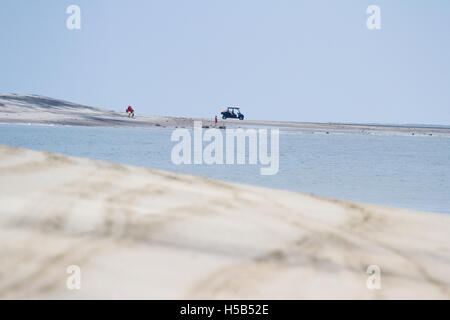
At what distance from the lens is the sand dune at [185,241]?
1344 millimetres

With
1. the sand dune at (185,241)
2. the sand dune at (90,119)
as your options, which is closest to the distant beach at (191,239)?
the sand dune at (185,241)

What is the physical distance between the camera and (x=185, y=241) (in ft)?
5.12

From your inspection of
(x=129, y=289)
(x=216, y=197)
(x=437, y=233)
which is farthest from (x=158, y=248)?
(x=437, y=233)

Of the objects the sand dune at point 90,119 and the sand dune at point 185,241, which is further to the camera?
the sand dune at point 90,119

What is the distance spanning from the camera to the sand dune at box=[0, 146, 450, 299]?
1.34m

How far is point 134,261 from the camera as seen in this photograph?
4.63 feet

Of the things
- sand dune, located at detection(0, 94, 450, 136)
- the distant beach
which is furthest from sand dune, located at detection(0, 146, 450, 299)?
sand dune, located at detection(0, 94, 450, 136)

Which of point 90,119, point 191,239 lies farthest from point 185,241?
point 90,119

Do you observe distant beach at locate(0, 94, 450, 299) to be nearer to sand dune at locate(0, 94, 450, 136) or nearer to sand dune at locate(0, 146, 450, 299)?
sand dune at locate(0, 146, 450, 299)

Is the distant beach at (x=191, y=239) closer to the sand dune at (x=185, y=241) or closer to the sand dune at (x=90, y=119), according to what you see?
the sand dune at (x=185, y=241)

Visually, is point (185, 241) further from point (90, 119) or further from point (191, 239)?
point (90, 119)

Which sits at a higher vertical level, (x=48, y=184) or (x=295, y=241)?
(x=48, y=184)

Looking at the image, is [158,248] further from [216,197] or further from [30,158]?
[30,158]
